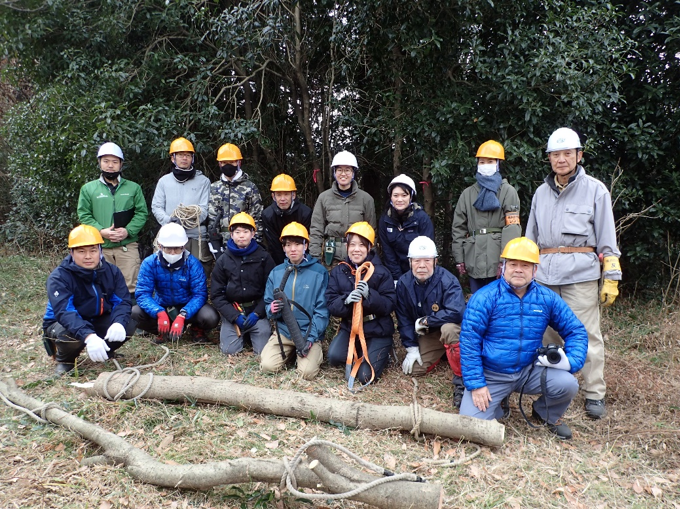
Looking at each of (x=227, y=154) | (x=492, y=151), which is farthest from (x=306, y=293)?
(x=492, y=151)

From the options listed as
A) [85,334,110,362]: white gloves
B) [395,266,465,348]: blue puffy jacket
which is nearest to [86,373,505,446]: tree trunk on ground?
[85,334,110,362]: white gloves

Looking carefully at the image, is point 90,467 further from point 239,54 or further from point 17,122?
point 17,122

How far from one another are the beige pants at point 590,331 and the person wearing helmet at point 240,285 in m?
2.89

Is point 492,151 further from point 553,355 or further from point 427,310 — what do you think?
point 553,355

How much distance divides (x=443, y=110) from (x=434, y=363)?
2.94 metres

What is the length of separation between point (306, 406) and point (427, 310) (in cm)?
153

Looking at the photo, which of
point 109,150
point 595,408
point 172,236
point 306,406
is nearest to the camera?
point 306,406

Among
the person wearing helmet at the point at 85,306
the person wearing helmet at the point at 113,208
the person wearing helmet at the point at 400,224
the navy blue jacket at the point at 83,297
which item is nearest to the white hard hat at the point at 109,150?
Result: the person wearing helmet at the point at 113,208

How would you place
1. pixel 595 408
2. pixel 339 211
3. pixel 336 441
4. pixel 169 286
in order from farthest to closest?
pixel 339 211, pixel 169 286, pixel 595 408, pixel 336 441

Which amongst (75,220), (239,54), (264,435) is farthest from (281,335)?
(75,220)

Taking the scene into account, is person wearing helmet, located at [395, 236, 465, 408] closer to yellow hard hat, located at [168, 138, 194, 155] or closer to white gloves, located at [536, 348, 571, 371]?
white gloves, located at [536, 348, 571, 371]

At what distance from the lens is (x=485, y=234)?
5039 millimetres

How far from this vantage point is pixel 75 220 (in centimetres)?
837

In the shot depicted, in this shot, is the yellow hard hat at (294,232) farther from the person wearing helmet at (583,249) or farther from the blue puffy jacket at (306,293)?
the person wearing helmet at (583,249)
